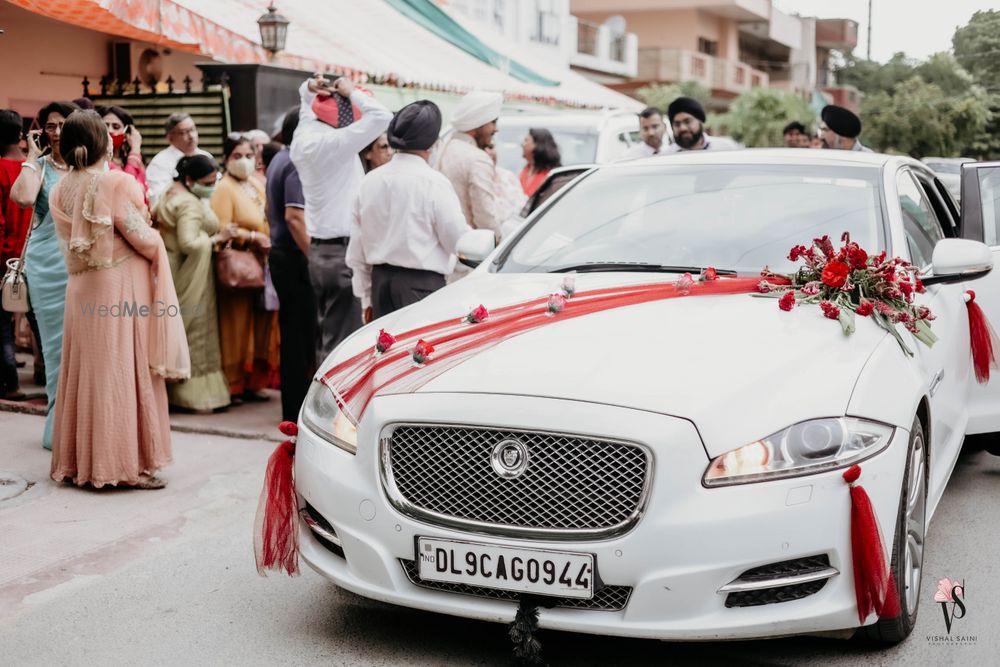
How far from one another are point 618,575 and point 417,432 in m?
0.78

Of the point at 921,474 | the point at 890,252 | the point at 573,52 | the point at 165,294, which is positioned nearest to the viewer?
the point at 921,474

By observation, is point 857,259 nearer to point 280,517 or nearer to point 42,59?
point 280,517

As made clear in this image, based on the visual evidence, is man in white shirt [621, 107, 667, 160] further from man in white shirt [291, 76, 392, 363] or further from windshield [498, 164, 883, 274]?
windshield [498, 164, 883, 274]

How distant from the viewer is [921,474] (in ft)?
14.3

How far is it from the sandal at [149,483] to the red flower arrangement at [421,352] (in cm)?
254

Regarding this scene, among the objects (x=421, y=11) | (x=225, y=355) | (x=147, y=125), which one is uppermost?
(x=421, y=11)

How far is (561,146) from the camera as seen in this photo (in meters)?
12.6

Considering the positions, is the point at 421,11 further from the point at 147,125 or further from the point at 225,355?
the point at 225,355

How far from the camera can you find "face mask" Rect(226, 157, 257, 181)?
8.34 m

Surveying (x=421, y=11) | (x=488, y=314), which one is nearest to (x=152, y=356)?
(x=488, y=314)

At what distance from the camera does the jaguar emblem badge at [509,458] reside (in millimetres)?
3645

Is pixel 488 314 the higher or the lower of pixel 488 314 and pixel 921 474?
the higher

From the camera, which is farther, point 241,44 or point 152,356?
point 241,44

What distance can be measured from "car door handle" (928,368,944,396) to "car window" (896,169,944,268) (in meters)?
0.53
